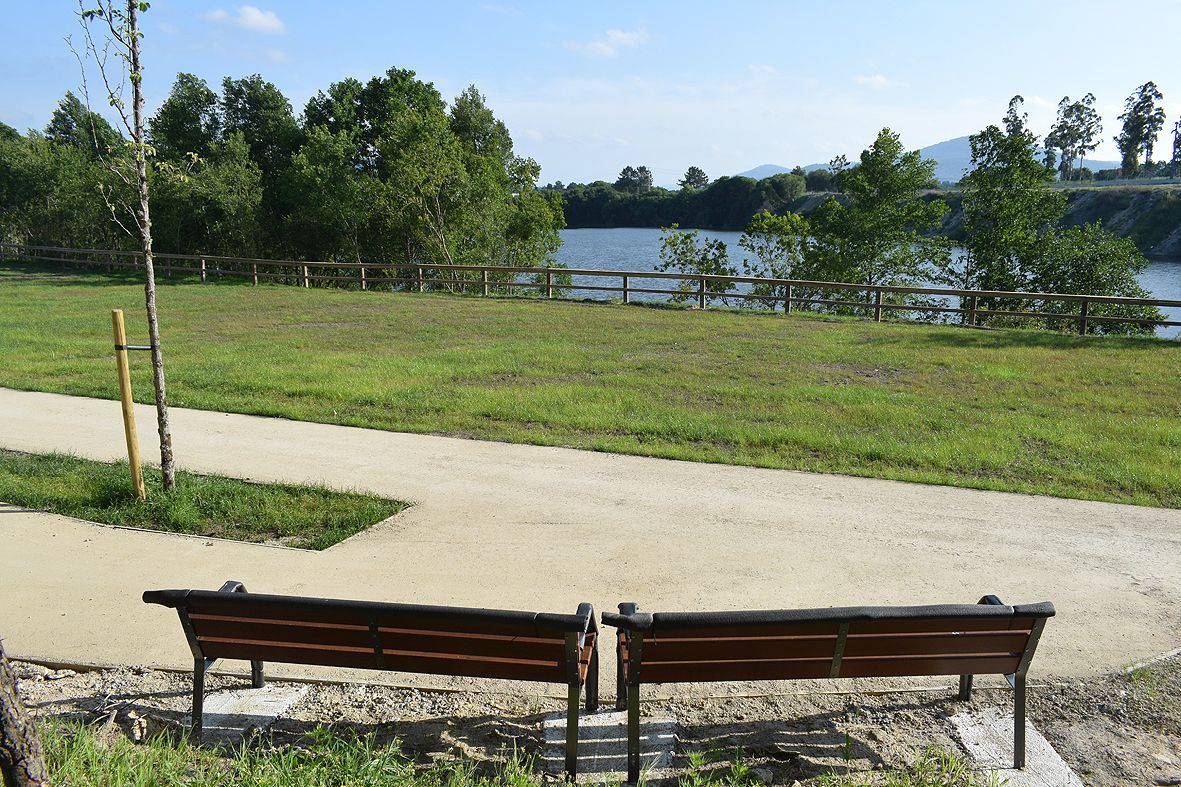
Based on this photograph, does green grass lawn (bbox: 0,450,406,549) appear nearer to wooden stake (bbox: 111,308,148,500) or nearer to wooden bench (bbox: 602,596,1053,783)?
wooden stake (bbox: 111,308,148,500)

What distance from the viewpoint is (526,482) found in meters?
7.63

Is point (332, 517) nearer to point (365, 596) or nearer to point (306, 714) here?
point (365, 596)

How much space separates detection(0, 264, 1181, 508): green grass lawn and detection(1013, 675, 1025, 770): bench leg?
14.2 feet

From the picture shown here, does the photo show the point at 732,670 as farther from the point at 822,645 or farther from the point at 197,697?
the point at 197,697

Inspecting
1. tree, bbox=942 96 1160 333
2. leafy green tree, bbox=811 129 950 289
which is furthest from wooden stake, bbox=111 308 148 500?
leafy green tree, bbox=811 129 950 289

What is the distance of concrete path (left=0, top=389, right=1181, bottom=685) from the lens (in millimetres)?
4965

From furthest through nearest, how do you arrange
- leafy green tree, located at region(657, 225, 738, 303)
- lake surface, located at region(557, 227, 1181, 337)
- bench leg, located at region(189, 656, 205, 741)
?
1. lake surface, located at region(557, 227, 1181, 337)
2. leafy green tree, located at region(657, 225, 738, 303)
3. bench leg, located at region(189, 656, 205, 741)

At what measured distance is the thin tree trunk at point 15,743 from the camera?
2648 mm

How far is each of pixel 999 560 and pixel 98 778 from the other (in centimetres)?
546

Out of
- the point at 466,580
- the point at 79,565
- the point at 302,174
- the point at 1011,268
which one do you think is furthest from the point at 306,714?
the point at 302,174

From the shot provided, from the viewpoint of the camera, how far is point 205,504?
6758mm

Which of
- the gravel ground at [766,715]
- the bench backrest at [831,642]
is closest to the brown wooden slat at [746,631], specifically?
the bench backrest at [831,642]

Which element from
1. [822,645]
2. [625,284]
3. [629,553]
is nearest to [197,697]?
[822,645]

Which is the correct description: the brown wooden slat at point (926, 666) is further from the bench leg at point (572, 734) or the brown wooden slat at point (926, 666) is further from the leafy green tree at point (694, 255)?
the leafy green tree at point (694, 255)
